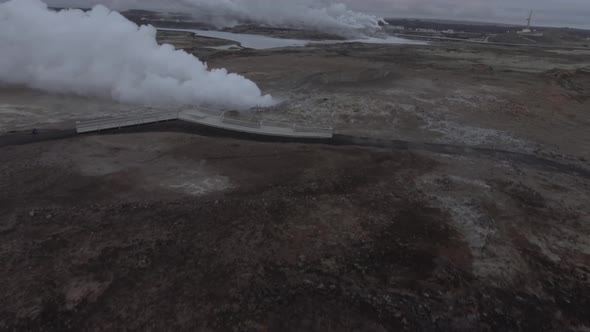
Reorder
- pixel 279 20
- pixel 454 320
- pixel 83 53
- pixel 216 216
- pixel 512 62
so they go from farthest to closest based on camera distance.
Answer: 1. pixel 279 20
2. pixel 512 62
3. pixel 83 53
4. pixel 216 216
5. pixel 454 320

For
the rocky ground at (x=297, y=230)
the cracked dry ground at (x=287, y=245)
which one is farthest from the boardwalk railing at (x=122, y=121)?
the cracked dry ground at (x=287, y=245)

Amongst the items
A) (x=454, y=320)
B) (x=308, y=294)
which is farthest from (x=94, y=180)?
(x=454, y=320)

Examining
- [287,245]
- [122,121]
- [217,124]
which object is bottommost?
[287,245]

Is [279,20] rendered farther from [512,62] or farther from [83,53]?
[83,53]

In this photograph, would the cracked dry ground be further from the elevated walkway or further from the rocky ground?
the elevated walkway

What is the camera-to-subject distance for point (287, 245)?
9.03 metres

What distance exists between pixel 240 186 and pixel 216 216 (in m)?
2.08

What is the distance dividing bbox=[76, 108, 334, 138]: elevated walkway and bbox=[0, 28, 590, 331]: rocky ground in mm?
1255

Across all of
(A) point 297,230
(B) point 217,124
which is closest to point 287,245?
(A) point 297,230

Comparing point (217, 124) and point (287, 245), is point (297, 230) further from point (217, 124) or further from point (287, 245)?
point (217, 124)

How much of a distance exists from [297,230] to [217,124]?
1026 centimetres

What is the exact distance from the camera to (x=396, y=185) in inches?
493

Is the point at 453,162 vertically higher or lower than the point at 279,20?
lower

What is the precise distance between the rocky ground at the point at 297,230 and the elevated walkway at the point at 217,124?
4.12ft
